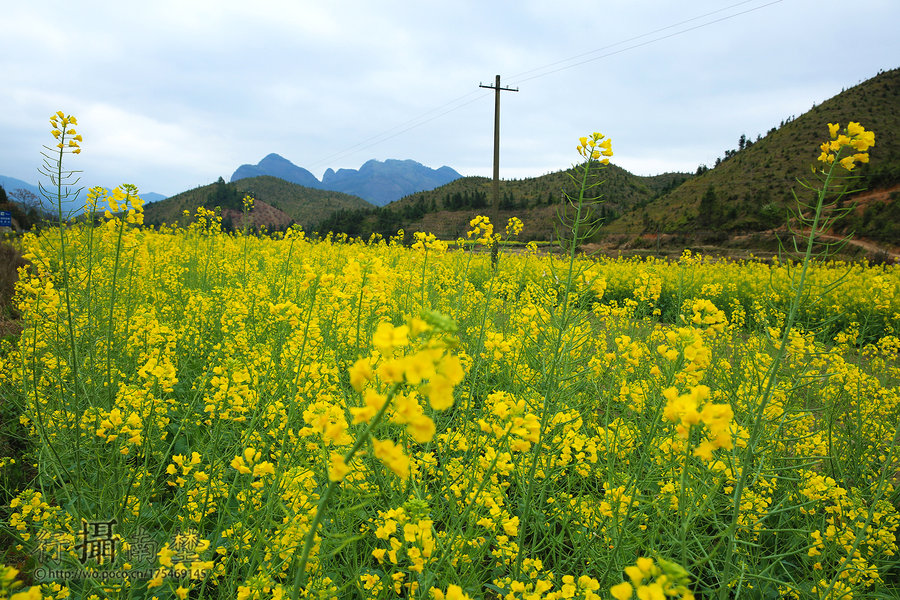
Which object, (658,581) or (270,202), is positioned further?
(270,202)

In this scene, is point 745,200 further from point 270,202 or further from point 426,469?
point 270,202

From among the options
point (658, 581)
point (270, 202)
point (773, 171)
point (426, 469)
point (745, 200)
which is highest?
point (270, 202)

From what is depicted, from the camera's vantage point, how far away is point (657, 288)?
12.5 feet

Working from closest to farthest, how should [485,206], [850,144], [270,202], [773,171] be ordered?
[850,144], [773,171], [485,206], [270,202]

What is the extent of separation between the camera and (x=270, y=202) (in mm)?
64312

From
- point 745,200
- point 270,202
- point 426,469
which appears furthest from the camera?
point 270,202

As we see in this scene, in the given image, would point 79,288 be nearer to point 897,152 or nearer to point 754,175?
point 754,175

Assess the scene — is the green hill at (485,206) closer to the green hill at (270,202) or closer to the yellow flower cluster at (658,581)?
the green hill at (270,202)

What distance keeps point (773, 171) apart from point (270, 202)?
6241 centimetres

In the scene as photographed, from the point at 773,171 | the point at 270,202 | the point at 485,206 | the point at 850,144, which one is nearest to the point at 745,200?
the point at 773,171

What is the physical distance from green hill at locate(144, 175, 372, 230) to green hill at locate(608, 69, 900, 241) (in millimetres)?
37375

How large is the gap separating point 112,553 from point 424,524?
1.25 metres

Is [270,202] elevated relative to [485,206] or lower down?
elevated

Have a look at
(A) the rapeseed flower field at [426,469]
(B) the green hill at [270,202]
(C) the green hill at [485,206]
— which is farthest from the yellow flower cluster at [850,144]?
(B) the green hill at [270,202]
